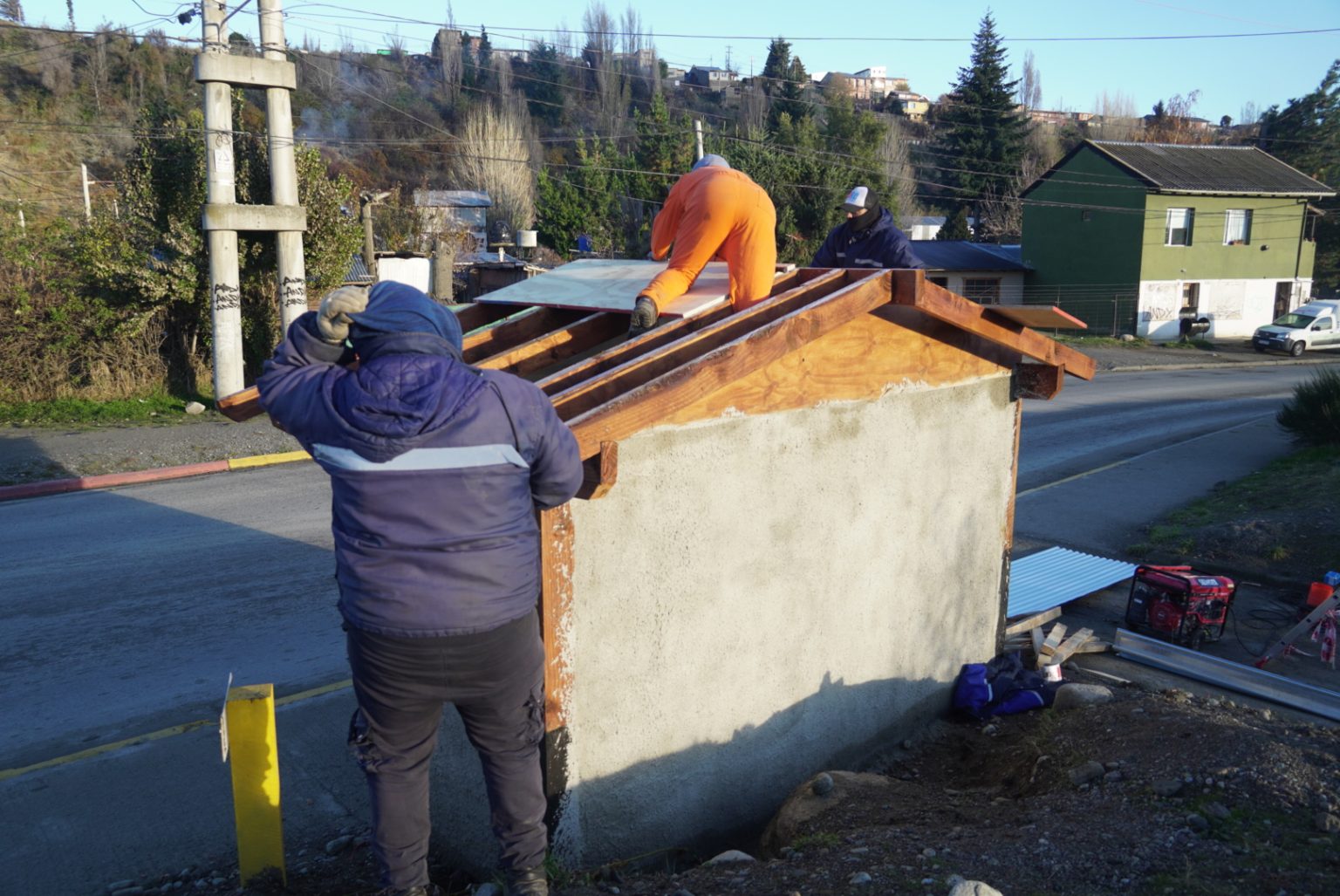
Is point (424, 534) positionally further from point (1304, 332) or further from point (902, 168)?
point (902, 168)

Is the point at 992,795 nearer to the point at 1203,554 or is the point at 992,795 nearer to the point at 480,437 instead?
the point at 480,437

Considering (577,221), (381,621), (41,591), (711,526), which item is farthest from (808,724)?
(577,221)

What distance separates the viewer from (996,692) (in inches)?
237

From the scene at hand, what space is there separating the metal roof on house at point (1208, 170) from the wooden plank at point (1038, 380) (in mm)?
34589

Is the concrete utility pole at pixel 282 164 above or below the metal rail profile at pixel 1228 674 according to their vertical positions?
above

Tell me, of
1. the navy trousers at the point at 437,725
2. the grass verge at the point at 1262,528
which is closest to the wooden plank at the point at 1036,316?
the navy trousers at the point at 437,725

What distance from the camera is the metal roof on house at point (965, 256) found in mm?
38062

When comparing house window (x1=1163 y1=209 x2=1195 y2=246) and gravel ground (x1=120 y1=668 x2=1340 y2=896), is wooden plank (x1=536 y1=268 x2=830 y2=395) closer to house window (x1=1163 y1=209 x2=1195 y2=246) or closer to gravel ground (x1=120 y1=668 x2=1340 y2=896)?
gravel ground (x1=120 y1=668 x2=1340 y2=896)

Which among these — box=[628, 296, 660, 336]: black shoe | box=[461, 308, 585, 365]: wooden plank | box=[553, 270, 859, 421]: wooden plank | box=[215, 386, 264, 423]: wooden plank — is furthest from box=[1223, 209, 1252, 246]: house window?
box=[215, 386, 264, 423]: wooden plank

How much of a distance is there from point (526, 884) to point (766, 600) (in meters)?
Result: 1.81

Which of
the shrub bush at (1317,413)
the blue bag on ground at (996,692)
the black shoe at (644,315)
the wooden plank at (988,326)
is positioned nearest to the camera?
the black shoe at (644,315)

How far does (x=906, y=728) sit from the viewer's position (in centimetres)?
566

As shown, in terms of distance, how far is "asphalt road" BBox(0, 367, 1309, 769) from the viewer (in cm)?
601

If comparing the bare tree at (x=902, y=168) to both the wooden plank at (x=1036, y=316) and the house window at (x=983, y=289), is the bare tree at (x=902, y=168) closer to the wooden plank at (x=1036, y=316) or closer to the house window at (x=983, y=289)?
the house window at (x=983, y=289)
